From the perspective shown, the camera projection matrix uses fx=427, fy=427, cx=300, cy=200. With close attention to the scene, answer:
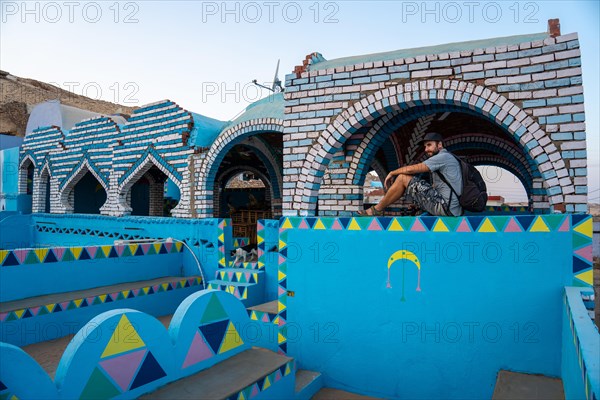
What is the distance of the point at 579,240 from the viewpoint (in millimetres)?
3660

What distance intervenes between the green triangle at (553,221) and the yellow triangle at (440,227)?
0.84m

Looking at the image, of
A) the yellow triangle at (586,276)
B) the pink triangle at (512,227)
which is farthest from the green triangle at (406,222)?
the yellow triangle at (586,276)

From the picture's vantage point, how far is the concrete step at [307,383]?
14.0ft

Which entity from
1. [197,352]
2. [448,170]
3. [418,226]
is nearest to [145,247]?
[197,352]

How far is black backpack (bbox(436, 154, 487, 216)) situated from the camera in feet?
14.5

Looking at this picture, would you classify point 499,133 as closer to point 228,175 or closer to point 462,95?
point 462,95

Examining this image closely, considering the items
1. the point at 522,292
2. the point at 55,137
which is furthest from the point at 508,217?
the point at 55,137

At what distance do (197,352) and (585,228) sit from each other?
338 cm

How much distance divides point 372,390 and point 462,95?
10.8ft

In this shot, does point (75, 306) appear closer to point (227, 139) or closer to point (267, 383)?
point (267, 383)

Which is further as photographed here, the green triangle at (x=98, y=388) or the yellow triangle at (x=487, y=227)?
the yellow triangle at (x=487, y=227)

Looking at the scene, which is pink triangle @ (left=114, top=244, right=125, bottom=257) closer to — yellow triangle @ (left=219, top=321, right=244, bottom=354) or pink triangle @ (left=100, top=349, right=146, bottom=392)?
yellow triangle @ (left=219, top=321, right=244, bottom=354)

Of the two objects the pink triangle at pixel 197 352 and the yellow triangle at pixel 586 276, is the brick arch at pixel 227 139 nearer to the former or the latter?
the pink triangle at pixel 197 352

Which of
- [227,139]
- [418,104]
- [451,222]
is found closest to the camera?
[451,222]
